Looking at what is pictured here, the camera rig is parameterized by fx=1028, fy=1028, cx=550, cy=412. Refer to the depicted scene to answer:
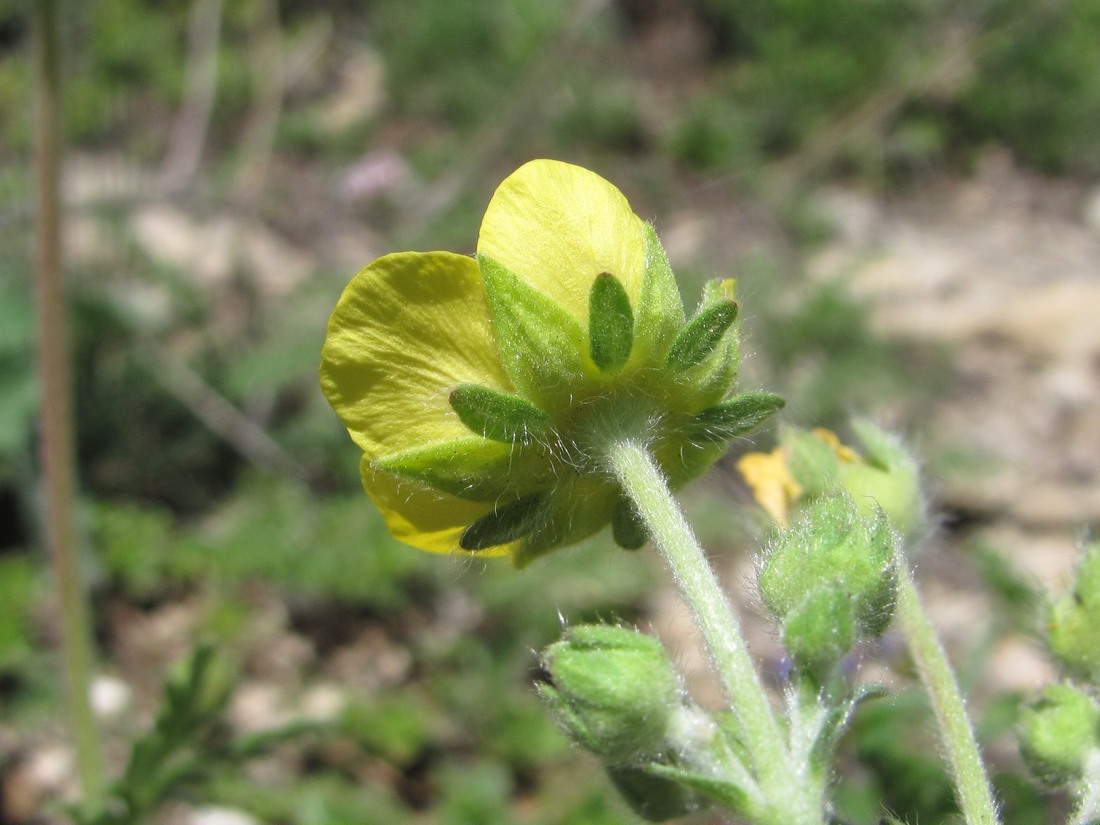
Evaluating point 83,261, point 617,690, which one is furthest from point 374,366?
point 83,261

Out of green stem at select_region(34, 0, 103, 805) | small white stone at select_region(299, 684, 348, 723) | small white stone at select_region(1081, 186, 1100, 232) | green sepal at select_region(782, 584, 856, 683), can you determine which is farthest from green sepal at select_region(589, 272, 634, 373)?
small white stone at select_region(1081, 186, 1100, 232)

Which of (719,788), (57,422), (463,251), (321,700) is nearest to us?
(719,788)

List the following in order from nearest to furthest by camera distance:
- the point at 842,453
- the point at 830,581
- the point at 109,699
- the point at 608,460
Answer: the point at 830,581
the point at 608,460
the point at 842,453
the point at 109,699

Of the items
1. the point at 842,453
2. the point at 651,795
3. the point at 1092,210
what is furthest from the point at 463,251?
the point at 651,795

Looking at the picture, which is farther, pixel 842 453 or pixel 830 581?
pixel 842 453

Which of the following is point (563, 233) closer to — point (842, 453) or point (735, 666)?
point (735, 666)

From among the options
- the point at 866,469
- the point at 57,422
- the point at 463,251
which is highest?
the point at 463,251

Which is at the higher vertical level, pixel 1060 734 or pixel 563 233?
pixel 563 233

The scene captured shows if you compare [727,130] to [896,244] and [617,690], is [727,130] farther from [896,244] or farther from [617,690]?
[617,690]
